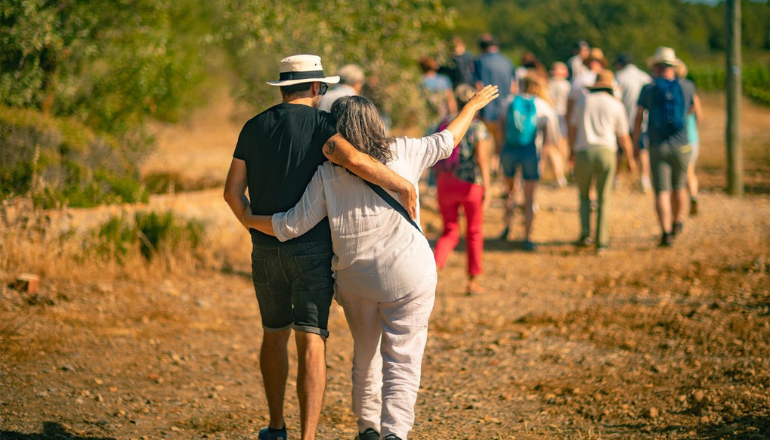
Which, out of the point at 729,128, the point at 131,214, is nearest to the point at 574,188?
the point at 729,128

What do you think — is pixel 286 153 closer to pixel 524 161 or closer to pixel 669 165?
pixel 524 161

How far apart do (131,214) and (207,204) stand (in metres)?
1.05

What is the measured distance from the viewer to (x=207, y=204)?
9133 mm

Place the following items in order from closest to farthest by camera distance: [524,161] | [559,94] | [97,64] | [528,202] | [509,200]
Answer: [524,161] < [528,202] < [509,200] < [97,64] < [559,94]

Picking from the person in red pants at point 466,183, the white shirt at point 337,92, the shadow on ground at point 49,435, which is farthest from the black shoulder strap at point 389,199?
the white shirt at point 337,92

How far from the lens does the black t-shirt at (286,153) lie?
3.95m

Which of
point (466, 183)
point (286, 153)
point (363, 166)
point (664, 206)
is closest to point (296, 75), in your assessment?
point (286, 153)

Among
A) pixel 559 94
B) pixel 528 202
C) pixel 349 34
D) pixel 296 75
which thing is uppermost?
pixel 349 34

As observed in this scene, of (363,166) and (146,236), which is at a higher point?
Result: (363,166)

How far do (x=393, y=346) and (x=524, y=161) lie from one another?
19.1 feet

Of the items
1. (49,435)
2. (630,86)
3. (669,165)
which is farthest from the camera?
(630,86)

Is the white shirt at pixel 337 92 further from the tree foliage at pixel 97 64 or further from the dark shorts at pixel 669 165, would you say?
the dark shorts at pixel 669 165

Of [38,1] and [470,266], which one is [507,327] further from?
[38,1]

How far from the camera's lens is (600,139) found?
30.0 ft
